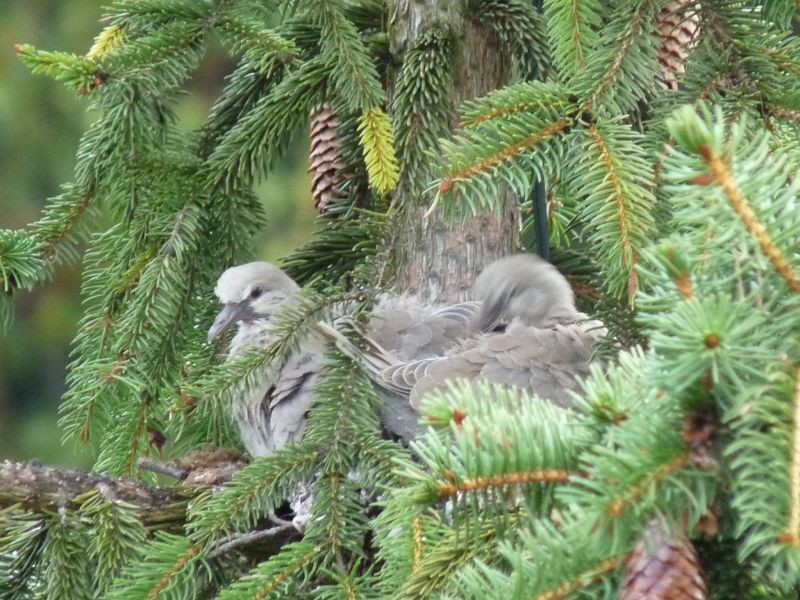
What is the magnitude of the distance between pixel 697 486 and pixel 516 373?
54.9 inches

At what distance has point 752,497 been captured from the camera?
29.2 inches

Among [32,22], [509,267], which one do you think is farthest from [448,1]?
[32,22]

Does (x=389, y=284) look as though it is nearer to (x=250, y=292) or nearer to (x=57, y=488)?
(x=250, y=292)

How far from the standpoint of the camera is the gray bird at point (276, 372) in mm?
2244

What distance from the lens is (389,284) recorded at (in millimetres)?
2221

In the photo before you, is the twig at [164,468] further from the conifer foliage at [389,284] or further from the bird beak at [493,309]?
the bird beak at [493,309]

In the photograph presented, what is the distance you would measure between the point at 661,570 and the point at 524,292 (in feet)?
4.88

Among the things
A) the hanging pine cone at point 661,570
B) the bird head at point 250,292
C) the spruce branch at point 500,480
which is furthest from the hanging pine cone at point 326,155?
the hanging pine cone at point 661,570

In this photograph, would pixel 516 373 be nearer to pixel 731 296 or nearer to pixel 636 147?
pixel 636 147

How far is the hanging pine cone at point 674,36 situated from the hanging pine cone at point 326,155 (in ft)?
2.28

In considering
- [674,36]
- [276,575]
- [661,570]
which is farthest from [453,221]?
[661,570]

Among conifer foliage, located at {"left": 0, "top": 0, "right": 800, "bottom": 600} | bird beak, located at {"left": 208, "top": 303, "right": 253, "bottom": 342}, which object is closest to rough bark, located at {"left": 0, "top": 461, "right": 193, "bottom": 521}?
conifer foliage, located at {"left": 0, "top": 0, "right": 800, "bottom": 600}

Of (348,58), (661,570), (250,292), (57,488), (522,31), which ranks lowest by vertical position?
(661,570)

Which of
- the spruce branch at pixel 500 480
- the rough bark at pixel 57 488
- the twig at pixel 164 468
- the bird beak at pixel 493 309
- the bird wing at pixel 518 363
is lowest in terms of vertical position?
the spruce branch at pixel 500 480
